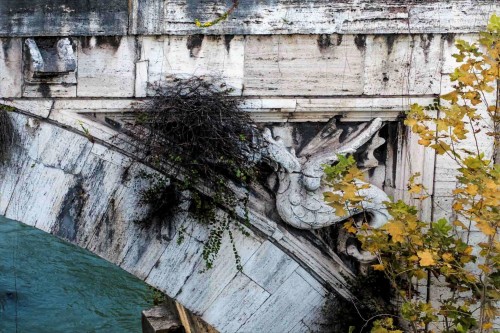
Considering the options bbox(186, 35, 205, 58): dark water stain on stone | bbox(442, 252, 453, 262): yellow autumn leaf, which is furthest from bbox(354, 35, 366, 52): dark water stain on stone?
bbox(442, 252, 453, 262): yellow autumn leaf

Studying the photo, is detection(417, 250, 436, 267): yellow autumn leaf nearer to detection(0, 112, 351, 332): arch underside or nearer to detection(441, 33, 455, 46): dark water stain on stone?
detection(0, 112, 351, 332): arch underside

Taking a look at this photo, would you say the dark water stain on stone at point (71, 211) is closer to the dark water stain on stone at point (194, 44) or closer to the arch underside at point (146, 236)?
the arch underside at point (146, 236)

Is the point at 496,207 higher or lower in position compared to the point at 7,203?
higher

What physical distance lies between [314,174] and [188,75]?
765 millimetres

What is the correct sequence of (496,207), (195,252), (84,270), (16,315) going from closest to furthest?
1. (496,207)
2. (195,252)
3. (16,315)
4. (84,270)

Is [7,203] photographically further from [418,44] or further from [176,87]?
[418,44]

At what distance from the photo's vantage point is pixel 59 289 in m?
7.99

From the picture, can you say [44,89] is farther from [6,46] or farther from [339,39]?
[339,39]

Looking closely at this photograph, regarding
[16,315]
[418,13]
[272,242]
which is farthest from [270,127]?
[16,315]

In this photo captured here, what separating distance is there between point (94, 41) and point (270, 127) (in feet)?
3.05

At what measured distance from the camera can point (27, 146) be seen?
4195 mm

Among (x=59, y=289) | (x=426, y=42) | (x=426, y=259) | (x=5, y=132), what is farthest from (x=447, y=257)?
(x=59, y=289)

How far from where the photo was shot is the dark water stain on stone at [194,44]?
418cm

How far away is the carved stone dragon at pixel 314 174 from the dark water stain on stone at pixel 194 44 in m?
0.50
